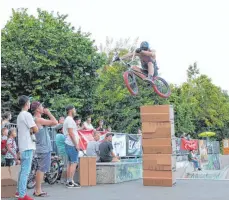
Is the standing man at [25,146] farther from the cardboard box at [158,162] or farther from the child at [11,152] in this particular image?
the cardboard box at [158,162]

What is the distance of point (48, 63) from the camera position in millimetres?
19688

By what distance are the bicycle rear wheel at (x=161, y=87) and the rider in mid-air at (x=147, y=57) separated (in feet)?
0.86

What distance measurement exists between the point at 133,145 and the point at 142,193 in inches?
351

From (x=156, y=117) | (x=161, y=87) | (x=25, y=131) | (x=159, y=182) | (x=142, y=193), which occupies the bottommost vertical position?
(x=142, y=193)

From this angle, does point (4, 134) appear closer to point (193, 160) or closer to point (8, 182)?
point (8, 182)

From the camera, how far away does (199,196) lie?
7.24 m

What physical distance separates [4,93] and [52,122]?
42.0 ft

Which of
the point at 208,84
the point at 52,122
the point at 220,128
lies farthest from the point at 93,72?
the point at 220,128

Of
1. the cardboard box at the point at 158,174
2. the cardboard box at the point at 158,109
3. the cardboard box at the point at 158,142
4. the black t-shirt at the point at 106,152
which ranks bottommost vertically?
the cardboard box at the point at 158,174

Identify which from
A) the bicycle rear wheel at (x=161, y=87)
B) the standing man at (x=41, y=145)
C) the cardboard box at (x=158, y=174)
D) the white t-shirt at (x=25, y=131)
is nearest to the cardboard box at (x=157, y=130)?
the cardboard box at (x=158, y=174)

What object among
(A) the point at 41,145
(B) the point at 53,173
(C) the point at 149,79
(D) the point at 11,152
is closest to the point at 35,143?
(A) the point at 41,145

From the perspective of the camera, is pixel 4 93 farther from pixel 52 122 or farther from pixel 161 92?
pixel 52 122

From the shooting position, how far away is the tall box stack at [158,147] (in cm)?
931

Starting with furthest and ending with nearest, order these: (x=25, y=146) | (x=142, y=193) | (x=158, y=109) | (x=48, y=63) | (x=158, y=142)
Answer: (x=48, y=63) → (x=158, y=109) → (x=158, y=142) → (x=142, y=193) → (x=25, y=146)
